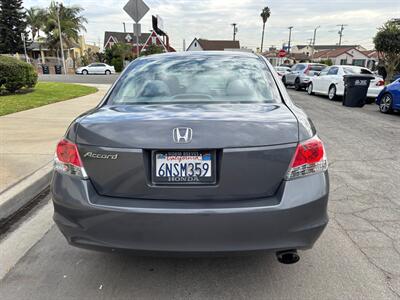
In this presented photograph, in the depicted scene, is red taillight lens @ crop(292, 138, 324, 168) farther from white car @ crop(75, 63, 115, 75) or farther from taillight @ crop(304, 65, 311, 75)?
white car @ crop(75, 63, 115, 75)

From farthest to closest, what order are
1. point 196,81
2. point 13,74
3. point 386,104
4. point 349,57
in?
1. point 349,57
2. point 13,74
3. point 386,104
4. point 196,81

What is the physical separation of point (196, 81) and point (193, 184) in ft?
4.38

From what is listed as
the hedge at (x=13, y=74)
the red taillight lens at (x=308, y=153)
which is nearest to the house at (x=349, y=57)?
the hedge at (x=13, y=74)

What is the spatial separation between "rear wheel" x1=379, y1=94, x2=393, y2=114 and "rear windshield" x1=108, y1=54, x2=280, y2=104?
10099mm

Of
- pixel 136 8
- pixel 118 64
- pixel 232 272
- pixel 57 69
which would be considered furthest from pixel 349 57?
pixel 232 272

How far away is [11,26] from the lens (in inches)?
2261

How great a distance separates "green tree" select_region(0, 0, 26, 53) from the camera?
185 ft

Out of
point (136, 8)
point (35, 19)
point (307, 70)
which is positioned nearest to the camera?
point (136, 8)

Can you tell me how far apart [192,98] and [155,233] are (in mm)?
1276

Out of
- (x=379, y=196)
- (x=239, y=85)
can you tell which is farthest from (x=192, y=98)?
(x=379, y=196)

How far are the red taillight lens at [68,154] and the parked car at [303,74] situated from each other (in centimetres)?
2009

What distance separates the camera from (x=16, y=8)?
190ft

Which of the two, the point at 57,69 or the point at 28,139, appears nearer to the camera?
the point at 28,139

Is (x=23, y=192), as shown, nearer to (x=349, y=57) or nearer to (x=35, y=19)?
(x=35, y=19)
